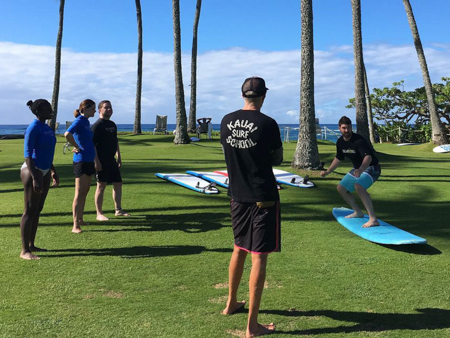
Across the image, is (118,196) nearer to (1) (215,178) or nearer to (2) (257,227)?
(1) (215,178)

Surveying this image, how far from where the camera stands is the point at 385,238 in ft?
22.1

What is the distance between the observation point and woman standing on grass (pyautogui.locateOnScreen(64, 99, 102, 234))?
718 centimetres

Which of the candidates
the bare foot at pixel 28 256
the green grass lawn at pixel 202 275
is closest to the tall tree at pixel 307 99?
the green grass lawn at pixel 202 275

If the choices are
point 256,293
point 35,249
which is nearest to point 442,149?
point 35,249

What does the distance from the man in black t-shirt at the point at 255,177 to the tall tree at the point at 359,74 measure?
14.0 meters

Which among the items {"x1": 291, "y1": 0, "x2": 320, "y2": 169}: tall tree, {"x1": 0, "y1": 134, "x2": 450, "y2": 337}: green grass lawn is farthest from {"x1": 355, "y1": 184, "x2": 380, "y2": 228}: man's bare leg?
{"x1": 291, "y1": 0, "x2": 320, "y2": 169}: tall tree

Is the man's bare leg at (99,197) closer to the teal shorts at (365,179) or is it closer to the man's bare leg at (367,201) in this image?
the teal shorts at (365,179)

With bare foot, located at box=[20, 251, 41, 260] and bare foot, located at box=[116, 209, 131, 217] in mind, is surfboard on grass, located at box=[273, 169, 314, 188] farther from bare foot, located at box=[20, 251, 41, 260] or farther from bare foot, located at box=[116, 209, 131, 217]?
bare foot, located at box=[20, 251, 41, 260]

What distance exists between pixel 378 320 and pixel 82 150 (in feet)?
16.6

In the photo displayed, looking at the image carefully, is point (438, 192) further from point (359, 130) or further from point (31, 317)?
point (31, 317)

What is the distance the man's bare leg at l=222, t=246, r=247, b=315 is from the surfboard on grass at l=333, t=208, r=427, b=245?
305 centimetres

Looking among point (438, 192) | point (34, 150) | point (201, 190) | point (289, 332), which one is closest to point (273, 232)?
point (289, 332)

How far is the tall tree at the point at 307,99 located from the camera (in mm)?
14023

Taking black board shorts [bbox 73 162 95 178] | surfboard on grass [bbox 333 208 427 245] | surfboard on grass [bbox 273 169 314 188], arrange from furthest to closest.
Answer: surfboard on grass [bbox 273 169 314 188], black board shorts [bbox 73 162 95 178], surfboard on grass [bbox 333 208 427 245]
